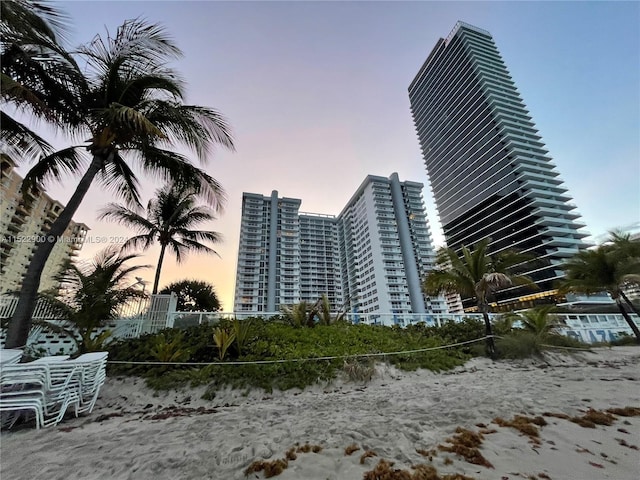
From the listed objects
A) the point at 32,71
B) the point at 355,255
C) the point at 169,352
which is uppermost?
the point at 355,255

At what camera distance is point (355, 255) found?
241ft

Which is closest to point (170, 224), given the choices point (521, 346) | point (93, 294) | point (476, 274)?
point (93, 294)

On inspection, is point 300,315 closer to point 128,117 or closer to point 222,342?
point 222,342

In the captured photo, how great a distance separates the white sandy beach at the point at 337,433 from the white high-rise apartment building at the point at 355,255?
50.3 metres

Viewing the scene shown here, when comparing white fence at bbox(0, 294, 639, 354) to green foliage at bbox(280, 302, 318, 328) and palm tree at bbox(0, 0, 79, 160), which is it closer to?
green foliage at bbox(280, 302, 318, 328)

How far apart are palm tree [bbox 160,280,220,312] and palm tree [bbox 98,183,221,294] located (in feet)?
10.2

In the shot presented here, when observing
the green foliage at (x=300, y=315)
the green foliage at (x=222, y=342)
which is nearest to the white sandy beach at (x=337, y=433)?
the green foliage at (x=222, y=342)

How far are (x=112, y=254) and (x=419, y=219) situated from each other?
70.3m

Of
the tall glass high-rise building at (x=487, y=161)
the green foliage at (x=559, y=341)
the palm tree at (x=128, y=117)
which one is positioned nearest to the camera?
the palm tree at (x=128, y=117)

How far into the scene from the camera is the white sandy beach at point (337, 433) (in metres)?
1.75

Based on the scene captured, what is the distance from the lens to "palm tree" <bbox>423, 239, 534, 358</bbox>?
713 cm

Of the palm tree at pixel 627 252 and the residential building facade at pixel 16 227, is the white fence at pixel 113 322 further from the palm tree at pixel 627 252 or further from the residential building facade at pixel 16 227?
the residential building facade at pixel 16 227

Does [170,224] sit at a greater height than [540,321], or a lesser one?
greater

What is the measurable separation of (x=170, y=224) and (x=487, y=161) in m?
75.1
